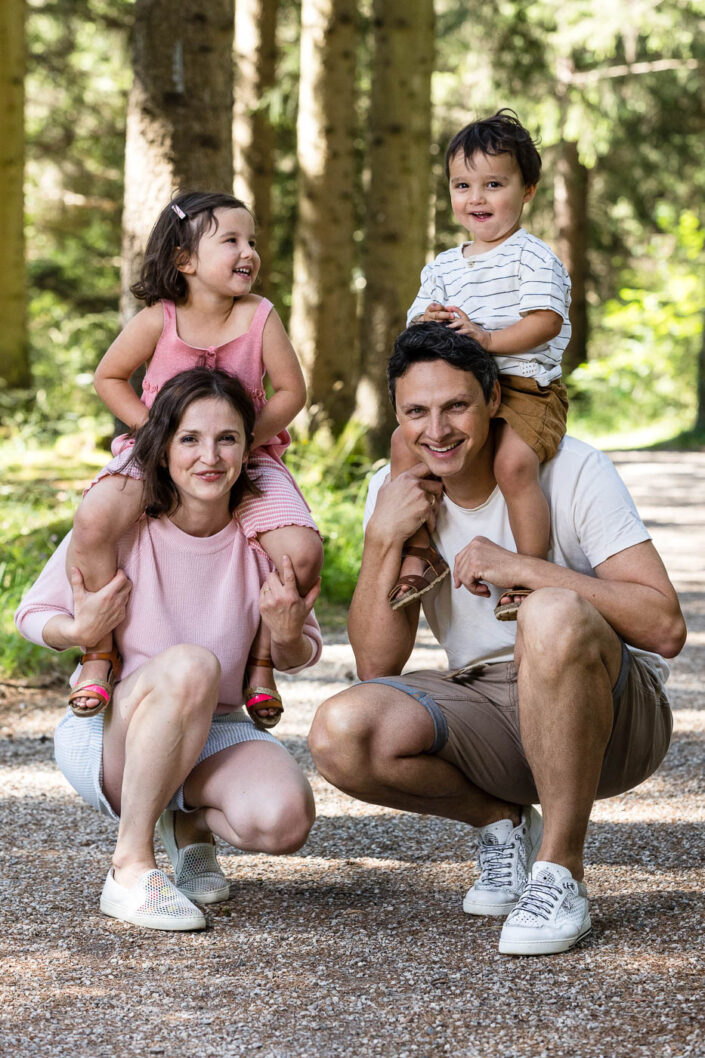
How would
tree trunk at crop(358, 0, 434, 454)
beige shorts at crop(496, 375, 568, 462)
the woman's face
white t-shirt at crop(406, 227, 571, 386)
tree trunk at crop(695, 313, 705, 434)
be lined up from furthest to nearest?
1. tree trunk at crop(695, 313, 705, 434)
2. tree trunk at crop(358, 0, 434, 454)
3. white t-shirt at crop(406, 227, 571, 386)
4. beige shorts at crop(496, 375, 568, 462)
5. the woman's face

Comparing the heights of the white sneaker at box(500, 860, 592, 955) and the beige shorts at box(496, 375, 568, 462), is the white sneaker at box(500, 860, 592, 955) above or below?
below

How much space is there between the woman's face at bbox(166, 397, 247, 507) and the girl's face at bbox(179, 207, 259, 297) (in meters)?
0.44

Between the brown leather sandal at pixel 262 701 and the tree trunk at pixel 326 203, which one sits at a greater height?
the tree trunk at pixel 326 203

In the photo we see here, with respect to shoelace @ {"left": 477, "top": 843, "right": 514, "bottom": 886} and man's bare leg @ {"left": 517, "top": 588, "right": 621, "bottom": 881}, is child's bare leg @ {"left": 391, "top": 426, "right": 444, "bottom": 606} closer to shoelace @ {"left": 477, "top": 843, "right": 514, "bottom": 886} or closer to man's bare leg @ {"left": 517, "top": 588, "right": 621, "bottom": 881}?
man's bare leg @ {"left": 517, "top": 588, "right": 621, "bottom": 881}

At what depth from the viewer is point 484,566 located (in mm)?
3104

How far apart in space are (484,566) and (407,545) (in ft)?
0.94

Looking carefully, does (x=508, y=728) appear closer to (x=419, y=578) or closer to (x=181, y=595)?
(x=419, y=578)

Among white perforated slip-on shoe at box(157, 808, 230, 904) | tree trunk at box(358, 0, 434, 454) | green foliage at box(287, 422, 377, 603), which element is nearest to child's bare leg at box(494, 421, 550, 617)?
white perforated slip-on shoe at box(157, 808, 230, 904)

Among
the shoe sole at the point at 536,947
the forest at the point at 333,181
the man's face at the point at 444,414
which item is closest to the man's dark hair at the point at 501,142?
the man's face at the point at 444,414

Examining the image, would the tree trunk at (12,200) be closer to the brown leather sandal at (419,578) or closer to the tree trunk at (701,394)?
the tree trunk at (701,394)

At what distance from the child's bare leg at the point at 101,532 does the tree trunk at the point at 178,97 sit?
3.11 m

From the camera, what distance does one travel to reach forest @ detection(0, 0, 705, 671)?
21.0 ft

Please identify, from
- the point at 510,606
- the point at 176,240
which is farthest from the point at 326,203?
the point at 510,606

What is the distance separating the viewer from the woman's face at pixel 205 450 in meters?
3.12
